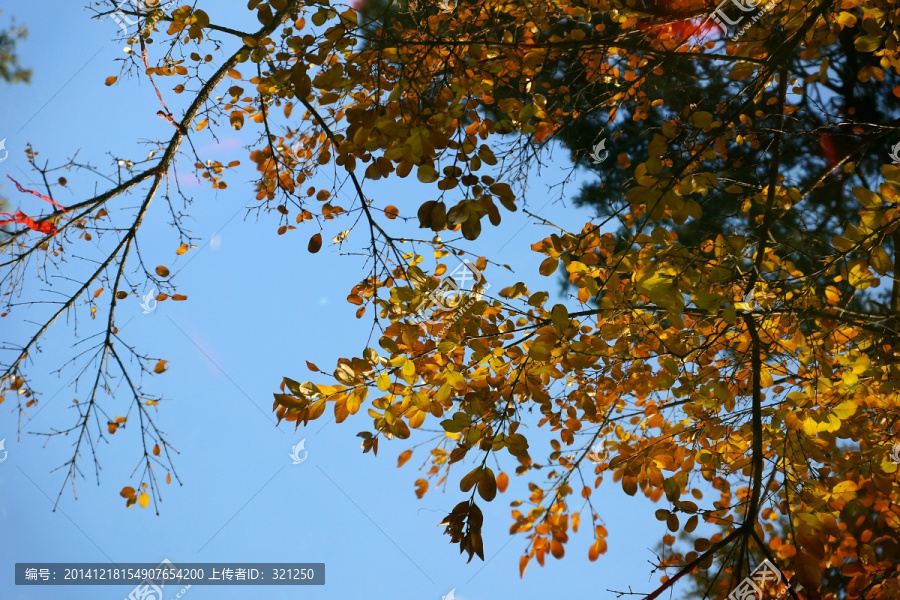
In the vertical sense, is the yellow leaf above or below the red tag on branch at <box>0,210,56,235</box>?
below

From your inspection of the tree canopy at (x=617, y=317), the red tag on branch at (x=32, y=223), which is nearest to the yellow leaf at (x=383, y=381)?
the tree canopy at (x=617, y=317)

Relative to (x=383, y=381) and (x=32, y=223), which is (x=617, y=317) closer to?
(x=383, y=381)

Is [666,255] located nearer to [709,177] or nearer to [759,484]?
[709,177]

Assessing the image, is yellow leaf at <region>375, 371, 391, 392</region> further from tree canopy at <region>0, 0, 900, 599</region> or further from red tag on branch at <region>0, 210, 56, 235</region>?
red tag on branch at <region>0, 210, 56, 235</region>

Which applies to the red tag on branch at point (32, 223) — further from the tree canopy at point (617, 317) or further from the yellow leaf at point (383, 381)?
the yellow leaf at point (383, 381)

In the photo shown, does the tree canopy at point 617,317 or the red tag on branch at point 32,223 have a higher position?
the red tag on branch at point 32,223

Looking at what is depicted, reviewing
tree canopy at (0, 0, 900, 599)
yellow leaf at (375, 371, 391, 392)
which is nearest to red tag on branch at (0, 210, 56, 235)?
tree canopy at (0, 0, 900, 599)

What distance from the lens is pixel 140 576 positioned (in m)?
4.12

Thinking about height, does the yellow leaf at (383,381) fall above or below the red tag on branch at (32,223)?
below

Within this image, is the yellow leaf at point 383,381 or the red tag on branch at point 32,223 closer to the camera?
the yellow leaf at point 383,381

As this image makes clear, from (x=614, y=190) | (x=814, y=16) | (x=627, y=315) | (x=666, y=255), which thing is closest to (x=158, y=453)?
(x=627, y=315)

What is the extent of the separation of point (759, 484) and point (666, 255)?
1.84ft

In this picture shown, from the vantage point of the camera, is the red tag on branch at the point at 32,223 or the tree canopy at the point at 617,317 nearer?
the tree canopy at the point at 617,317

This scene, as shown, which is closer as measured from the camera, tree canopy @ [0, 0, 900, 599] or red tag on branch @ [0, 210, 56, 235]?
tree canopy @ [0, 0, 900, 599]
